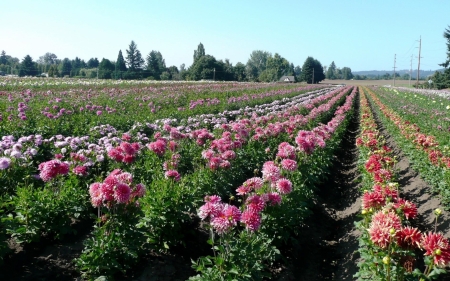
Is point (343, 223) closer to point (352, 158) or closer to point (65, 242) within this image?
point (65, 242)

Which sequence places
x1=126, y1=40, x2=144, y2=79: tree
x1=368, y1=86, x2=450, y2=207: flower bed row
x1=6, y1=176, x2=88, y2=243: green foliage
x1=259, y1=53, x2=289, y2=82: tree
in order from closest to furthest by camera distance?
x1=6, y1=176, x2=88, y2=243: green foliage, x1=368, y1=86, x2=450, y2=207: flower bed row, x1=126, y1=40, x2=144, y2=79: tree, x1=259, y1=53, x2=289, y2=82: tree

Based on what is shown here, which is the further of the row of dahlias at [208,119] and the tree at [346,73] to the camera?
the tree at [346,73]

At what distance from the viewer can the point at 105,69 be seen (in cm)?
7475

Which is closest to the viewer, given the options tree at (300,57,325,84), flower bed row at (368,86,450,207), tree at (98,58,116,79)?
flower bed row at (368,86,450,207)

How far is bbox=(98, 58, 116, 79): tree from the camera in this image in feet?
231

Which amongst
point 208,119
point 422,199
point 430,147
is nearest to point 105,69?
point 208,119

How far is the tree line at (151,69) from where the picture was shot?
237 ft

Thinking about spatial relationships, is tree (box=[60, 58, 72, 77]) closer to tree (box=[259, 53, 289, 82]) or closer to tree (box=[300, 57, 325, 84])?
tree (box=[259, 53, 289, 82])

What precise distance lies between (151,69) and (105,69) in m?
10.7

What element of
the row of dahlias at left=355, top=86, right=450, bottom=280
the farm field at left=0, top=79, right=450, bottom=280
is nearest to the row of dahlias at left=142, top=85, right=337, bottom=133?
the farm field at left=0, top=79, right=450, bottom=280

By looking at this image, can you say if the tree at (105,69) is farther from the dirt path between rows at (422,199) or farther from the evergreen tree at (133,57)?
the dirt path between rows at (422,199)

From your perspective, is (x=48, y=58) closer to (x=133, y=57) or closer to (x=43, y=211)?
(x=133, y=57)

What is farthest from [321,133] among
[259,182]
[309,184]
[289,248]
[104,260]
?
[104,260]

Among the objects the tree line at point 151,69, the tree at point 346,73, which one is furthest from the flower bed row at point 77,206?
the tree at point 346,73
